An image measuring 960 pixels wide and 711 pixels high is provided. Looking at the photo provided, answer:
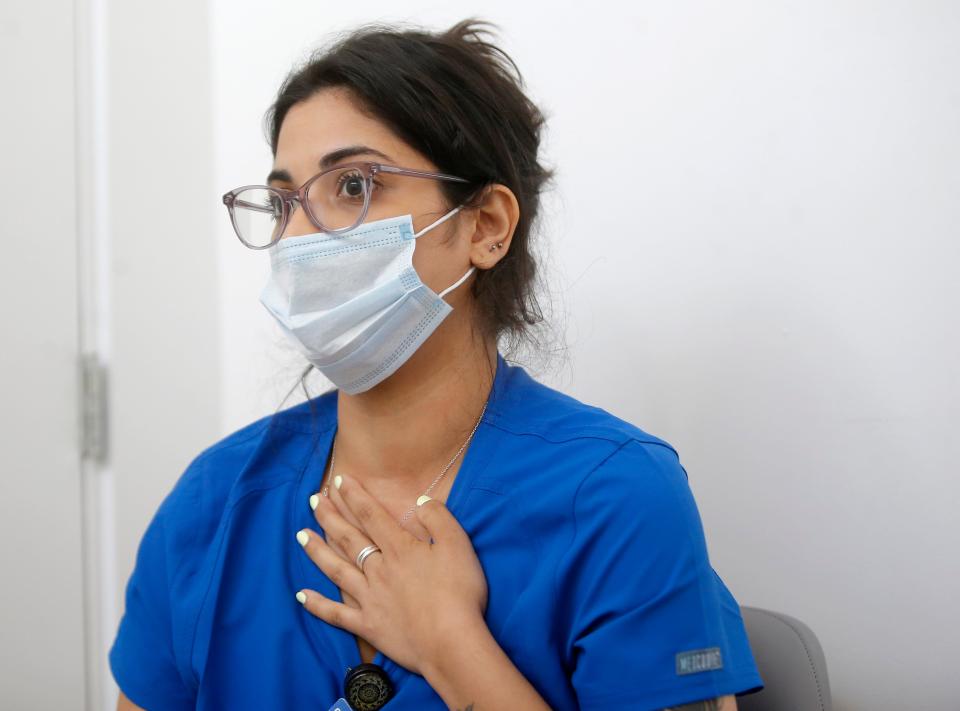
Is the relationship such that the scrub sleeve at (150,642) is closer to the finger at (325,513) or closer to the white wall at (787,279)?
the finger at (325,513)

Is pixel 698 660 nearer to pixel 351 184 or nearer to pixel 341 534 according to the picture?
pixel 341 534

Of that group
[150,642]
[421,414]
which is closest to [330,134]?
[421,414]

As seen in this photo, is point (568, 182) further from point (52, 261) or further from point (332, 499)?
point (52, 261)

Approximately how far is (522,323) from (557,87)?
0.56m

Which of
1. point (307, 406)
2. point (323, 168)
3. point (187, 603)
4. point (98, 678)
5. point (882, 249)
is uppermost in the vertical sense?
point (323, 168)

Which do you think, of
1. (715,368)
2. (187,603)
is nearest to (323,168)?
(187,603)

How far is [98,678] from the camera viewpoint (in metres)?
1.90

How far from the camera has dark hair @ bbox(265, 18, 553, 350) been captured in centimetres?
113

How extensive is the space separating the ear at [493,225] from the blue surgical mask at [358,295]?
3.2 inches

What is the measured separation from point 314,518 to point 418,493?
146 millimetres

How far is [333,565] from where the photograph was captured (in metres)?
1.08

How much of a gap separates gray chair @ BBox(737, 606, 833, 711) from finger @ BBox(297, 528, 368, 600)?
532mm

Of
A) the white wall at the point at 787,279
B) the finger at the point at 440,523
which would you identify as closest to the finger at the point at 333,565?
the finger at the point at 440,523

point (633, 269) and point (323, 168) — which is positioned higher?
point (323, 168)
